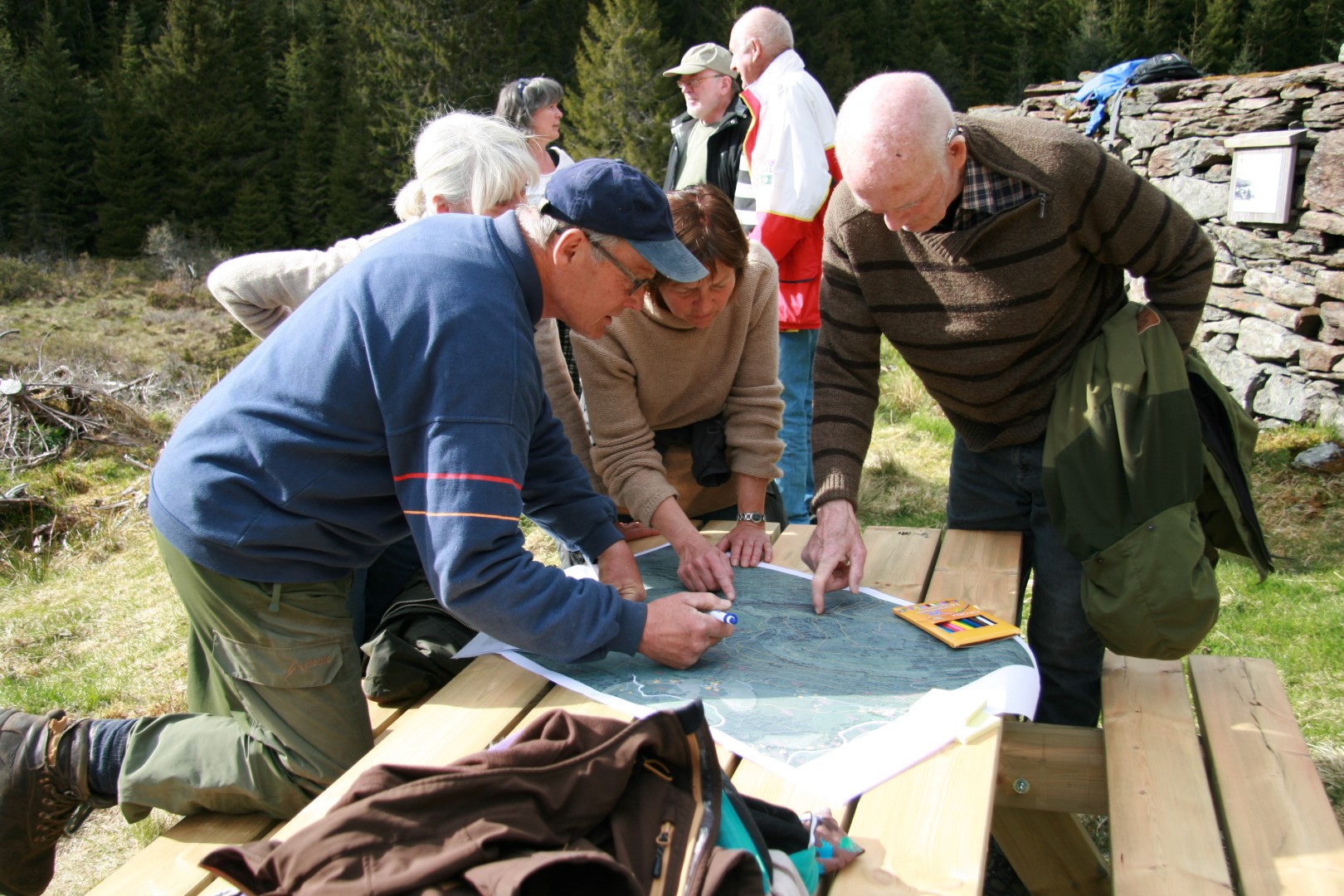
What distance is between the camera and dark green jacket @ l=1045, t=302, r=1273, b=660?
2.18 metres

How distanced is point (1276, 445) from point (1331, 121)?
179 centimetres

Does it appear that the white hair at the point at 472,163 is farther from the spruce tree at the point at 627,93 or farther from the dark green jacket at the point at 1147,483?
the spruce tree at the point at 627,93

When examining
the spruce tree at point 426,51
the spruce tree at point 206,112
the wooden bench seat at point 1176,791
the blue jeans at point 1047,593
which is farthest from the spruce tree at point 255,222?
the wooden bench seat at point 1176,791

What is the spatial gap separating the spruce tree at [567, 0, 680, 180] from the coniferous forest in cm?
6

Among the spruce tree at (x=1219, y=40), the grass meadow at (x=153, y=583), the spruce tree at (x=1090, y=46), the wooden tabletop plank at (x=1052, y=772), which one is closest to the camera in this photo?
the wooden tabletop plank at (x=1052, y=772)

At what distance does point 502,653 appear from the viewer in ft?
6.42

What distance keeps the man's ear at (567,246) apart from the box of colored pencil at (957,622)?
99cm

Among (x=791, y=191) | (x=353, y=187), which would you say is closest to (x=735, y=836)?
(x=791, y=191)

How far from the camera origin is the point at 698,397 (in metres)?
2.84

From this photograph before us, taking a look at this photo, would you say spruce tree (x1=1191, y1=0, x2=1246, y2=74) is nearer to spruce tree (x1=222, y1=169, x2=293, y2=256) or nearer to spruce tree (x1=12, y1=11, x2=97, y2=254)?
spruce tree (x1=222, y1=169, x2=293, y2=256)

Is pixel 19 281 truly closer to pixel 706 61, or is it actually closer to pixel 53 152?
pixel 53 152

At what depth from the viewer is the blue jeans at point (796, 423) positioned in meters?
4.27

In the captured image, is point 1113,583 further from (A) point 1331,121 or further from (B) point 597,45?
(B) point 597,45

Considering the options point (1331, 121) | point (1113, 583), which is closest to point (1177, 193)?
point (1331, 121)
